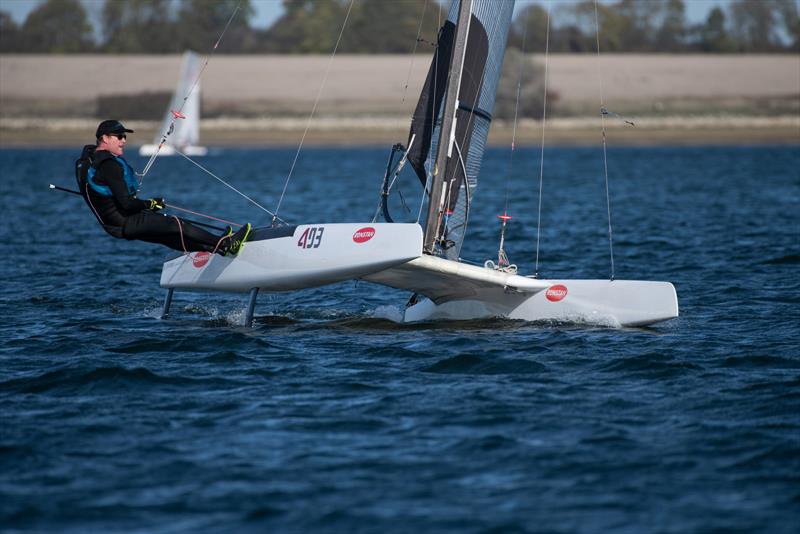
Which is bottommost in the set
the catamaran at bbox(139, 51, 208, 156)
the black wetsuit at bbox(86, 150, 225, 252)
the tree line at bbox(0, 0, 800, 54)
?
the black wetsuit at bbox(86, 150, 225, 252)

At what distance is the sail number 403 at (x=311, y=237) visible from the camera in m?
8.75

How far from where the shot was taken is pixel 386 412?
646 centimetres

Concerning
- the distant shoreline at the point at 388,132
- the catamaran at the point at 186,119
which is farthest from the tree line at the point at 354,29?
the catamaran at the point at 186,119

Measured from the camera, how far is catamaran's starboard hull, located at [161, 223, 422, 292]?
8258 mm

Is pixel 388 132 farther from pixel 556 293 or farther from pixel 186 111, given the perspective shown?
pixel 556 293

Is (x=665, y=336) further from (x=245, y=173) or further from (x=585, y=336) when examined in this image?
(x=245, y=173)

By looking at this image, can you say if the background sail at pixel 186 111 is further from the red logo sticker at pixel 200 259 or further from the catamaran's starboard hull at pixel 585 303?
the catamaran's starboard hull at pixel 585 303

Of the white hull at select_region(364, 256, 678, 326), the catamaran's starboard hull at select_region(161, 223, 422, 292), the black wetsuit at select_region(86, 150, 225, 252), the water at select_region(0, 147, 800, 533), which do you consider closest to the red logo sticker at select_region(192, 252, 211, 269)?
the catamaran's starboard hull at select_region(161, 223, 422, 292)

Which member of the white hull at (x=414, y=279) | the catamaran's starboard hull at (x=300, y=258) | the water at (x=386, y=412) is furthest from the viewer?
the white hull at (x=414, y=279)

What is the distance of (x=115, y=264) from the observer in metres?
13.7

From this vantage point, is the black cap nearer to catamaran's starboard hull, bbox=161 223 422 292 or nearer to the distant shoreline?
catamaran's starboard hull, bbox=161 223 422 292

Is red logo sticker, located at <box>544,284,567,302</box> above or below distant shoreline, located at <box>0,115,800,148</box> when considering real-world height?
below

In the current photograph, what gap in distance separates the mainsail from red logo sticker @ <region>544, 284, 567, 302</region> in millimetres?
905

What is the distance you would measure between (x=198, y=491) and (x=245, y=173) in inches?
1310
